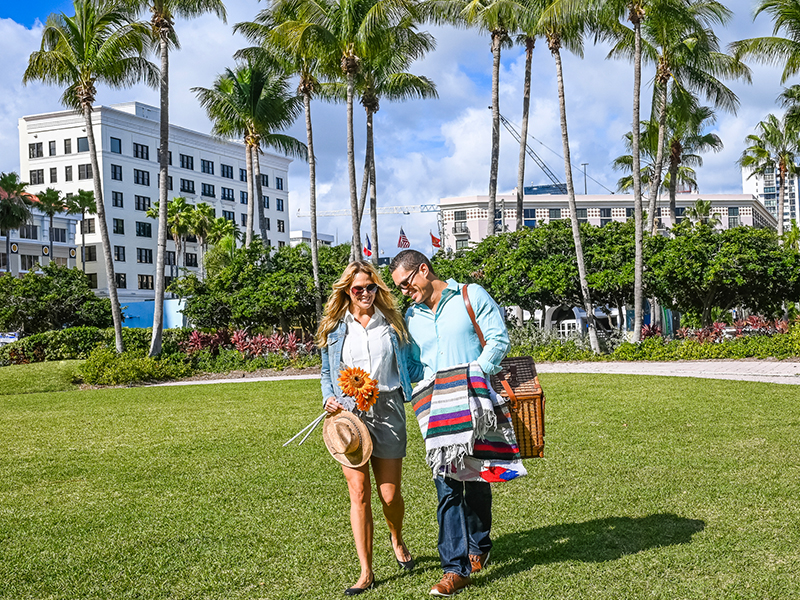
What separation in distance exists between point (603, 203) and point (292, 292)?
2736 inches

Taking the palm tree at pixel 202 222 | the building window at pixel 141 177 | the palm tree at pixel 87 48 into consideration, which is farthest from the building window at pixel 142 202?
the palm tree at pixel 87 48

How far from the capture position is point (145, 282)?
64812 millimetres

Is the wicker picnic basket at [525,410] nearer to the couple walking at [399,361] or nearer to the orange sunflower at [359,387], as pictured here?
the couple walking at [399,361]

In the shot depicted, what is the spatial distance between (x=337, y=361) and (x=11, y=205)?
53564mm

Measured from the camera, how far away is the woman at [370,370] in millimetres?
4441

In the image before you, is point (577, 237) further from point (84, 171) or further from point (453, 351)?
point (84, 171)

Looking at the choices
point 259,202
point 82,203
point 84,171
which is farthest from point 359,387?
point 84,171

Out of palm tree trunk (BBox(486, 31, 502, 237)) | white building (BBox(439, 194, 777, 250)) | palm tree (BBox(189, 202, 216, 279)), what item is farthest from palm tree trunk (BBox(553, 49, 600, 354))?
white building (BBox(439, 194, 777, 250))

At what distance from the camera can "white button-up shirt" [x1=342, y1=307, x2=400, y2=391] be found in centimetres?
447

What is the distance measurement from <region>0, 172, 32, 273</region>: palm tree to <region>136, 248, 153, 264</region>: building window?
10.8 metres

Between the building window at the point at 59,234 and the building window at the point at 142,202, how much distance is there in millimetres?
6020

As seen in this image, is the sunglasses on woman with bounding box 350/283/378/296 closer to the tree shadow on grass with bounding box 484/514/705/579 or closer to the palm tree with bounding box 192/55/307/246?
the tree shadow on grass with bounding box 484/514/705/579

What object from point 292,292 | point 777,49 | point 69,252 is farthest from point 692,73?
point 69,252

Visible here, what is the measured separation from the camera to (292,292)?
24594mm
